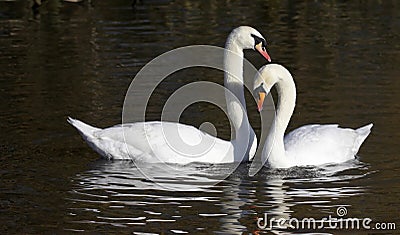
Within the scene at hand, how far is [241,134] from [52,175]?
204 centimetres

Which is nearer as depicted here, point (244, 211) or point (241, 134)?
point (244, 211)

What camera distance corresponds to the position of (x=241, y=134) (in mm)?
11430

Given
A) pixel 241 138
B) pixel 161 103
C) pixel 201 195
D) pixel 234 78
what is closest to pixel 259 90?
pixel 241 138

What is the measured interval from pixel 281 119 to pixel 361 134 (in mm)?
971

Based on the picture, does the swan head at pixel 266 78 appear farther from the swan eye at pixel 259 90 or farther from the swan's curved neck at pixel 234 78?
the swan's curved neck at pixel 234 78

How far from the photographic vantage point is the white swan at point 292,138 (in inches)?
425

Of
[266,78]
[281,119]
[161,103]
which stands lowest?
[161,103]

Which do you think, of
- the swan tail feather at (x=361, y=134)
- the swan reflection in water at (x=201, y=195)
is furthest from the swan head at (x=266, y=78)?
the swan tail feather at (x=361, y=134)

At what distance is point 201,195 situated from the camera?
10.1 meters

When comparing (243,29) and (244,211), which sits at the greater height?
(243,29)

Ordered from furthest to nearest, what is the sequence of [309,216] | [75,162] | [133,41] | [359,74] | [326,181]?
[133,41] → [359,74] → [75,162] → [326,181] → [309,216]

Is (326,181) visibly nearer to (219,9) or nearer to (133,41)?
(133,41)

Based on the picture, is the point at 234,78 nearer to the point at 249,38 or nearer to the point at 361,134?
the point at 249,38

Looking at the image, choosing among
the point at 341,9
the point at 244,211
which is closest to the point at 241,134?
the point at 244,211
